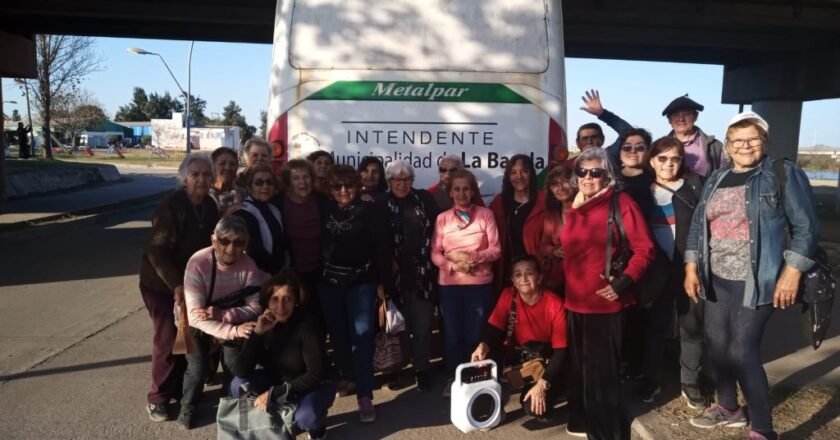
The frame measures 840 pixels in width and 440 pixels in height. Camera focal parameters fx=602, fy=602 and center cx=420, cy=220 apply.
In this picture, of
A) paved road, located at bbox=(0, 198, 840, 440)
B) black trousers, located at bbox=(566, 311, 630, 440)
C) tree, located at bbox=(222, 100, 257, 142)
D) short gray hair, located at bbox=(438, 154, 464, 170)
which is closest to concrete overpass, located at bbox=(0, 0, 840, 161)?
paved road, located at bbox=(0, 198, 840, 440)

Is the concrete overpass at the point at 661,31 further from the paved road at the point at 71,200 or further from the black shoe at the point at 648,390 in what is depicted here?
the black shoe at the point at 648,390

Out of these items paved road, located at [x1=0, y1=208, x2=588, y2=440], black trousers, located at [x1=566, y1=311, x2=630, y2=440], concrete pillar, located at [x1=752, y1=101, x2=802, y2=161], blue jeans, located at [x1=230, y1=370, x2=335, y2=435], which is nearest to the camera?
black trousers, located at [x1=566, y1=311, x2=630, y2=440]

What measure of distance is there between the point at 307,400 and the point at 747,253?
8.20 ft

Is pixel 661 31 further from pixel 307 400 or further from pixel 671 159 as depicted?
pixel 307 400

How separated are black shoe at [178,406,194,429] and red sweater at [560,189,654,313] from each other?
2402 mm

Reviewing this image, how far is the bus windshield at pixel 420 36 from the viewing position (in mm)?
4668

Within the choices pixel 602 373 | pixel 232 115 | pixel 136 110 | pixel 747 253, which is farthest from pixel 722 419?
pixel 136 110

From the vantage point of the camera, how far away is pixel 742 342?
10.4ft

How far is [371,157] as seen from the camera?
439 centimetres

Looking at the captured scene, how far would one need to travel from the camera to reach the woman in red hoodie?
3.17 meters

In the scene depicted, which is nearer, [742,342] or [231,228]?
[742,342]

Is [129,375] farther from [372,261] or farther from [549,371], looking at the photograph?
[549,371]

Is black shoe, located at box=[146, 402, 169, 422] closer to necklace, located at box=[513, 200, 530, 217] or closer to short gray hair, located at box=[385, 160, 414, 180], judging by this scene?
short gray hair, located at box=[385, 160, 414, 180]

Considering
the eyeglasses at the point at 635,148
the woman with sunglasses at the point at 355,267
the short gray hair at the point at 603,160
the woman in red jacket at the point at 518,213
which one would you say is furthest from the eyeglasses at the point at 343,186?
the eyeglasses at the point at 635,148
